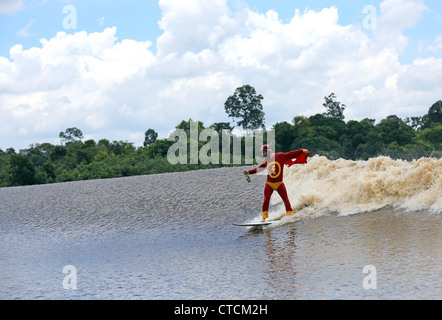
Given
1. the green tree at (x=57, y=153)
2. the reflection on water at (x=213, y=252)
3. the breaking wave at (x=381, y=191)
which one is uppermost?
the green tree at (x=57, y=153)

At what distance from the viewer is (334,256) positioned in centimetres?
966

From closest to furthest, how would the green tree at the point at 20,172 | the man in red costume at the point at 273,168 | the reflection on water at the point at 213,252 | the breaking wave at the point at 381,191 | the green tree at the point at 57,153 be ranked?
1. the reflection on water at the point at 213,252
2. the man in red costume at the point at 273,168
3. the breaking wave at the point at 381,191
4. the green tree at the point at 20,172
5. the green tree at the point at 57,153

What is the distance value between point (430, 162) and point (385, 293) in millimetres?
9006

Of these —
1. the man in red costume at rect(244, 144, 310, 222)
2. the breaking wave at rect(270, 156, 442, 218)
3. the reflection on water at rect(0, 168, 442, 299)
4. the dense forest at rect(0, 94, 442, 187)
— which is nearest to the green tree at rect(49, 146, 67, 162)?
the dense forest at rect(0, 94, 442, 187)

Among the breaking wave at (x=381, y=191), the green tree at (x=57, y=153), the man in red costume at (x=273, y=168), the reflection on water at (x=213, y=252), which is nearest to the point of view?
the reflection on water at (x=213, y=252)

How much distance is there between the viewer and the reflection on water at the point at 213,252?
8047mm

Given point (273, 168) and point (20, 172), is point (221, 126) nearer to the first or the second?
point (20, 172)

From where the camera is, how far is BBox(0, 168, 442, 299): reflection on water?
8047 mm

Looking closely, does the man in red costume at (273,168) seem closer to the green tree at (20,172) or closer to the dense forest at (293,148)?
the dense forest at (293,148)

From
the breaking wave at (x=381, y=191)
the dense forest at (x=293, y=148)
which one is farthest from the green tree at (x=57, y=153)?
the breaking wave at (x=381, y=191)

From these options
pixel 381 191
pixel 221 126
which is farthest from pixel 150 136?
pixel 381 191

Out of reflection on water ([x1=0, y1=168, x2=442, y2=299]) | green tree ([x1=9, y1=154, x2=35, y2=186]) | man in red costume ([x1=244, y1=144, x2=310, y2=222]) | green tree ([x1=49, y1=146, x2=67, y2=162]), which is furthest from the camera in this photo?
green tree ([x1=49, y1=146, x2=67, y2=162])

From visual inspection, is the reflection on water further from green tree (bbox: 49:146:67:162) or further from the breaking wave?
green tree (bbox: 49:146:67:162)
